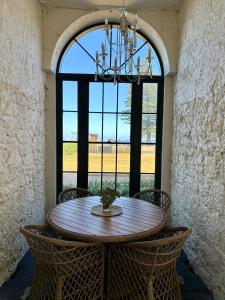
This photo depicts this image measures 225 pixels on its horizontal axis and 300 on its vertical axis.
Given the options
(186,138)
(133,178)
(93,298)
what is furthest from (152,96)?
(93,298)

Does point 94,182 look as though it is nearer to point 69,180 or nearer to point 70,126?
point 69,180

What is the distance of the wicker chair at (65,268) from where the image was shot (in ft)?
5.68

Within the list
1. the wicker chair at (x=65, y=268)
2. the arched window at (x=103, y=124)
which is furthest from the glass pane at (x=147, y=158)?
the wicker chair at (x=65, y=268)

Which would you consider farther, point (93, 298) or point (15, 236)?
point (15, 236)

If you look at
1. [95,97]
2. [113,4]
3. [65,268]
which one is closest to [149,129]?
[95,97]

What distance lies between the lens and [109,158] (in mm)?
3557

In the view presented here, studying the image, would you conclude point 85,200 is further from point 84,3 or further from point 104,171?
point 84,3

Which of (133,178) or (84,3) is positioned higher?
(84,3)

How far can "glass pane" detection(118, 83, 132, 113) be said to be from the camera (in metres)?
3.49

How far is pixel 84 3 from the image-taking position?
3076mm

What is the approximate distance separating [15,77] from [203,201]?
2116 mm

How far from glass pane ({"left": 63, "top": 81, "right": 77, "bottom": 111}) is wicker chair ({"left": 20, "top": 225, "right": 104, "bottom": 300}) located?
6.72 feet

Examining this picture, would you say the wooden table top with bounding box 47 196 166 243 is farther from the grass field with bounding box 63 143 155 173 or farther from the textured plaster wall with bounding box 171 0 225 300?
the grass field with bounding box 63 143 155 173

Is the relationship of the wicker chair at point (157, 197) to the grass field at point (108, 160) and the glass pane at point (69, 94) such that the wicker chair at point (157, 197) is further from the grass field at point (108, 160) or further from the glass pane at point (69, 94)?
the glass pane at point (69, 94)
